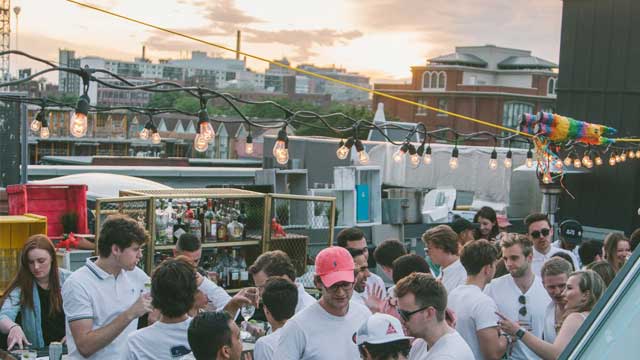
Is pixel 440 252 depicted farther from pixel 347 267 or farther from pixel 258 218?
pixel 258 218

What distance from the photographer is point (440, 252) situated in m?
6.40

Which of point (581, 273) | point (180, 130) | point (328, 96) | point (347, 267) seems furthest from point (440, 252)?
point (328, 96)

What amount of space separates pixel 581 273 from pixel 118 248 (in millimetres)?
2741

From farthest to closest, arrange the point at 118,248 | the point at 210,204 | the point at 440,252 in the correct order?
the point at 210,204, the point at 440,252, the point at 118,248

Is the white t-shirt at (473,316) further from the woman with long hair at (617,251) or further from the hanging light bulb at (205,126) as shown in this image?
the woman with long hair at (617,251)

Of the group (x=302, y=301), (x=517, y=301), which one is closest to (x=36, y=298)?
(x=302, y=301)

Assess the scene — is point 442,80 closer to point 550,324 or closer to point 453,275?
point 453,275

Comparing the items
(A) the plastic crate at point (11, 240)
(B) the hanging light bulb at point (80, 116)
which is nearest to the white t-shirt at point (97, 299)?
(B) the hanging light bulb at point (80, 116)

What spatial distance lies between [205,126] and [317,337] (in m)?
3.44

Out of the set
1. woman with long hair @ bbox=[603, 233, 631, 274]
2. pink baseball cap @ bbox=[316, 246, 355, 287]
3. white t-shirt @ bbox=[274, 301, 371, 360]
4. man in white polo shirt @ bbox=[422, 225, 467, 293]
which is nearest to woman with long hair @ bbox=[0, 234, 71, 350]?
white t-shirt @ bbox=[274, 301, 371, 360]

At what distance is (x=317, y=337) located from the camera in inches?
172

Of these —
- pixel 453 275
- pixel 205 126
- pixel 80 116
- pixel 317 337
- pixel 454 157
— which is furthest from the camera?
pixel 454 157

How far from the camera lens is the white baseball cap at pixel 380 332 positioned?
12.1 ft

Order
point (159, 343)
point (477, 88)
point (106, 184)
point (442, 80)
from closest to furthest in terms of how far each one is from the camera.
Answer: point (159, 343)
point (106, 184)
point (477, 88)
point (442, 80)
